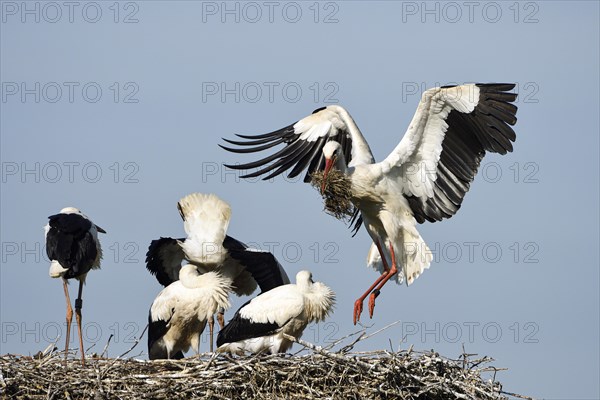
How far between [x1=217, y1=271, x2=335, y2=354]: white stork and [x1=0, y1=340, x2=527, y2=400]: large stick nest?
73 centimetres

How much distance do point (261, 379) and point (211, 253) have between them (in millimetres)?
2568

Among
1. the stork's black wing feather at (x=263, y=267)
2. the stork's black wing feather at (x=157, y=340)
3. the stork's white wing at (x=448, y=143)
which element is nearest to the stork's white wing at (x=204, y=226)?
the stork's black wing feather at (x=263, y=267)

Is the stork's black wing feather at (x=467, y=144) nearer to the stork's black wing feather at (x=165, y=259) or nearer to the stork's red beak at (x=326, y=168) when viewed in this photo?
the stork's red beak at (x=326, y=168)

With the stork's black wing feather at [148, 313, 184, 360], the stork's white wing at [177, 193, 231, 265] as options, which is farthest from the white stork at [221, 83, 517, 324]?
the stork's black wing feather at [148, 313, 184, 360]

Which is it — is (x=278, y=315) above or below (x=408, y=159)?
below

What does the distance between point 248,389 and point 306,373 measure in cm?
47

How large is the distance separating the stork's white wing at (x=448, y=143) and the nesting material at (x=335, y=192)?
1.64ft

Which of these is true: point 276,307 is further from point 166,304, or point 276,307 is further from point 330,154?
point 330,154

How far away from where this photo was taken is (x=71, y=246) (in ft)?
41.8

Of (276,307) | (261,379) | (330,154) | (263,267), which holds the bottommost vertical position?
(261,379)

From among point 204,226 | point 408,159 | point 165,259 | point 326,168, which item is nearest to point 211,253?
point 204,226

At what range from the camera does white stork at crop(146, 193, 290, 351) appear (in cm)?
1338

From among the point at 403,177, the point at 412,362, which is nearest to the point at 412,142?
the point at 403,177

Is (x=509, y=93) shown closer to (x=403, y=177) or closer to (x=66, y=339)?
(x=403, y=177)
